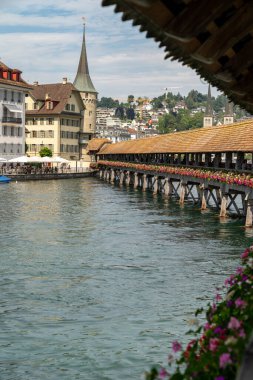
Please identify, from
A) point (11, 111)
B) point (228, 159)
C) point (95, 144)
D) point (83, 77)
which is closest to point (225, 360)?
point (228, 159)

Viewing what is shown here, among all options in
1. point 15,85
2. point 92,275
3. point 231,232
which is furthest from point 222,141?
point 15,85

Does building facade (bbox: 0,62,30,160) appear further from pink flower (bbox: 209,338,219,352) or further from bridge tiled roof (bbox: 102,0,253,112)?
pink flower (bbox: 209,338,219,352)

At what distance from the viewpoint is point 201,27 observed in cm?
482

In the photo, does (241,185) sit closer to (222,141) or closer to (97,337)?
(222,141)

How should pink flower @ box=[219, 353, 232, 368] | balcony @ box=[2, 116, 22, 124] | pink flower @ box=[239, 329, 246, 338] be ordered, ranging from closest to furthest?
pink flower @ box=[219, 353, 232, 368], pink flower @ box=[239, 329, 246, 338], balcony @ box=[2, 116, 22, 124]

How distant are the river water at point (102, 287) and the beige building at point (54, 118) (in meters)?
72.6

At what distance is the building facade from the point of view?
3509 inches

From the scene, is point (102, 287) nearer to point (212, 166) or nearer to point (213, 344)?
point (213, 344)

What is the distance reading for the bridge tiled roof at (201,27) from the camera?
176 inches

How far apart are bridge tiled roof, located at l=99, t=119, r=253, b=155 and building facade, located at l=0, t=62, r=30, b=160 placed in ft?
77.2

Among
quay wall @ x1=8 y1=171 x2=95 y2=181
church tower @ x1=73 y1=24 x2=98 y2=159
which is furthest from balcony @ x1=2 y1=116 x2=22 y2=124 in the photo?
church tower @ x1=73 y1=24 x2=98 y2=159

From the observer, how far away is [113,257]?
24.3 meters

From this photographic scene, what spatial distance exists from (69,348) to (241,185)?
22.7 m

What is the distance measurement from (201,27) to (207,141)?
136ft
